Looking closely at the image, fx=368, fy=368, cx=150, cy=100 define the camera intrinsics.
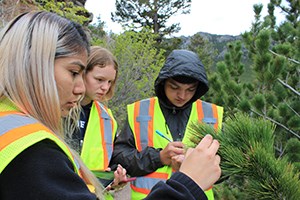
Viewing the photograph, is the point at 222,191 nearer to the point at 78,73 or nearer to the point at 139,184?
the point at 139,184

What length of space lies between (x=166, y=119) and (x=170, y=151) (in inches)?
19.2

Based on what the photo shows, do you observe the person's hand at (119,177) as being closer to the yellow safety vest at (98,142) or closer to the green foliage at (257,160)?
the yellow safety vest at (98,142)

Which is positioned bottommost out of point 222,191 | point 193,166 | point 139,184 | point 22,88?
point 222,191

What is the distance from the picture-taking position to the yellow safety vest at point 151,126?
247cm

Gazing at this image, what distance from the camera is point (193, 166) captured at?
1.18 metres

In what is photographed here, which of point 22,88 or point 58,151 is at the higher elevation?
point 22,88

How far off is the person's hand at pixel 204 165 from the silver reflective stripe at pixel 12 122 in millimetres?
503

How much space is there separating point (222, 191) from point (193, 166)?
9.94 feet

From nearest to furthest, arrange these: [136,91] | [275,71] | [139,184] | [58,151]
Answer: [58,151], [139,184], [275,71], [136,91]

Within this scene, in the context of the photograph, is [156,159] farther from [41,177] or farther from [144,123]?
[41,177]

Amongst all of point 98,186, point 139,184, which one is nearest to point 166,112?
point 139,184

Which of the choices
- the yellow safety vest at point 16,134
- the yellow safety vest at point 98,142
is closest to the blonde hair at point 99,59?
the yellow safety vest at point 98,142

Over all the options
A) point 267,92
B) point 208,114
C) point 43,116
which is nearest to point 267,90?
Result: point 267,92

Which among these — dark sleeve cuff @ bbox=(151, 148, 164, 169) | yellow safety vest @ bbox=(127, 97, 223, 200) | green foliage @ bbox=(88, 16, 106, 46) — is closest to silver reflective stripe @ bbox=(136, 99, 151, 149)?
yellow safety vest @ bbox=(127, 97, 223, 200)
